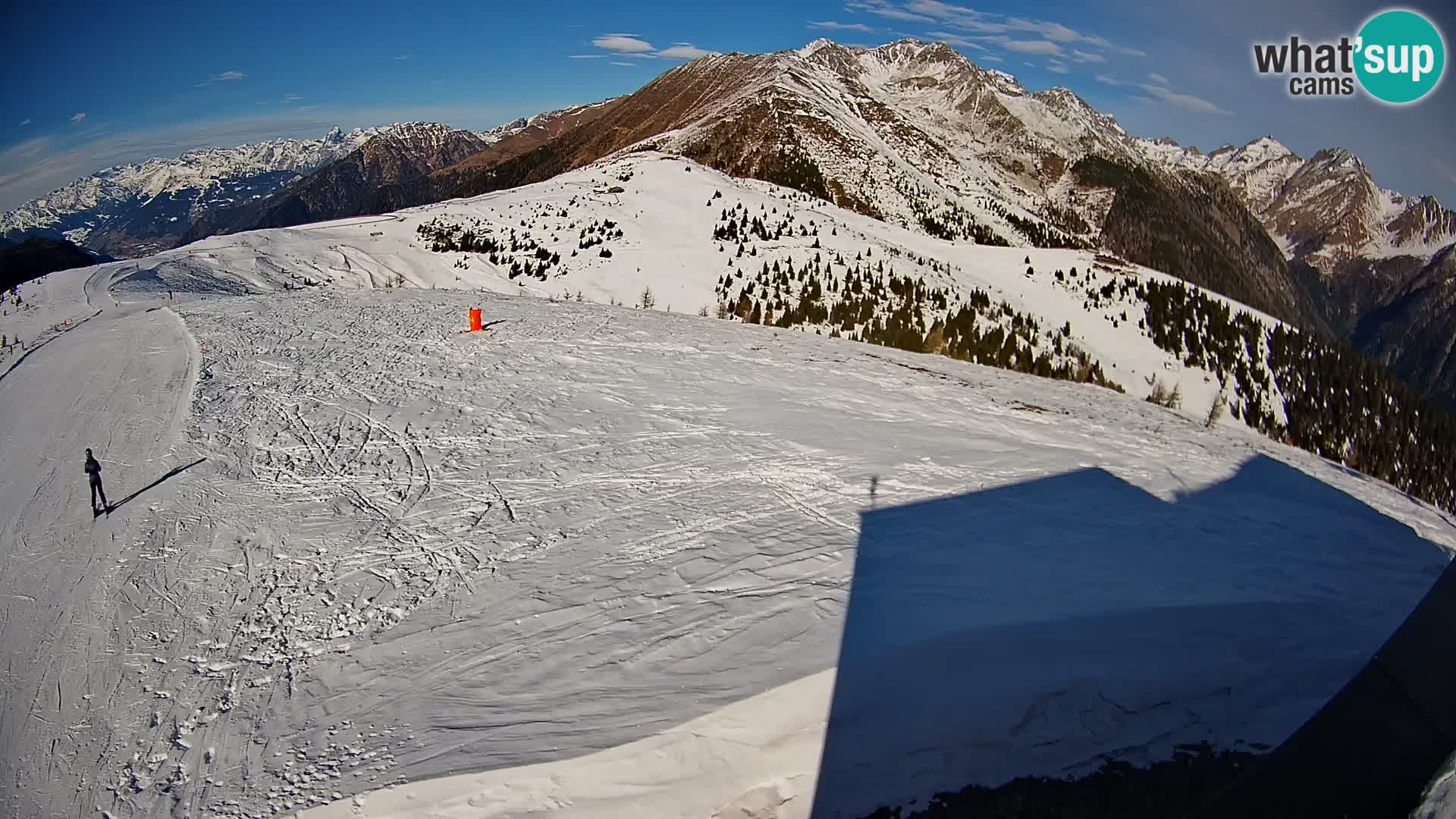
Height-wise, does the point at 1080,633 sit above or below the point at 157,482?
above

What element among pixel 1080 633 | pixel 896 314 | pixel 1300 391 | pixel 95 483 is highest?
pixel 896 314

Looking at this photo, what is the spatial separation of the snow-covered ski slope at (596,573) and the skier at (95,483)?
0.40m

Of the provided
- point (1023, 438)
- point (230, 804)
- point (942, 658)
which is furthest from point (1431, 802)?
point (1023, 438)

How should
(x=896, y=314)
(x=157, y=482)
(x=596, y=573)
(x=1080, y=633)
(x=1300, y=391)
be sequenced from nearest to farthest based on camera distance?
(x=1080, y=633)
(x=596, y=573)
(x=157, y=482)
(x=896, y=314)
(x=1300, y=391)

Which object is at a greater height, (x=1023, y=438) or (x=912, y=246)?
(x=912, y=246)

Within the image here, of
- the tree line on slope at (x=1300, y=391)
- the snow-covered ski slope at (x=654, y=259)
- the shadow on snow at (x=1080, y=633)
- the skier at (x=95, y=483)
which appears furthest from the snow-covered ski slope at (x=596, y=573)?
the tree line on slope at (x=1300, y=391)

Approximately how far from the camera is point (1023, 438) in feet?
41.9

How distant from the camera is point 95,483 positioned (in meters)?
9.84

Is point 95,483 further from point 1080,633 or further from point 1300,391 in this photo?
point 1300,391

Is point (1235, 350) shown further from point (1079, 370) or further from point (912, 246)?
point (912, 246)

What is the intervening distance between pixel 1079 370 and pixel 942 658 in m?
22.8

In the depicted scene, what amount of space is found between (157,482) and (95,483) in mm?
811

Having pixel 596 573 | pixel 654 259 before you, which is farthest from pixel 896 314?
pixel 596 573

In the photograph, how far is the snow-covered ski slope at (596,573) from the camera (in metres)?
5.82
